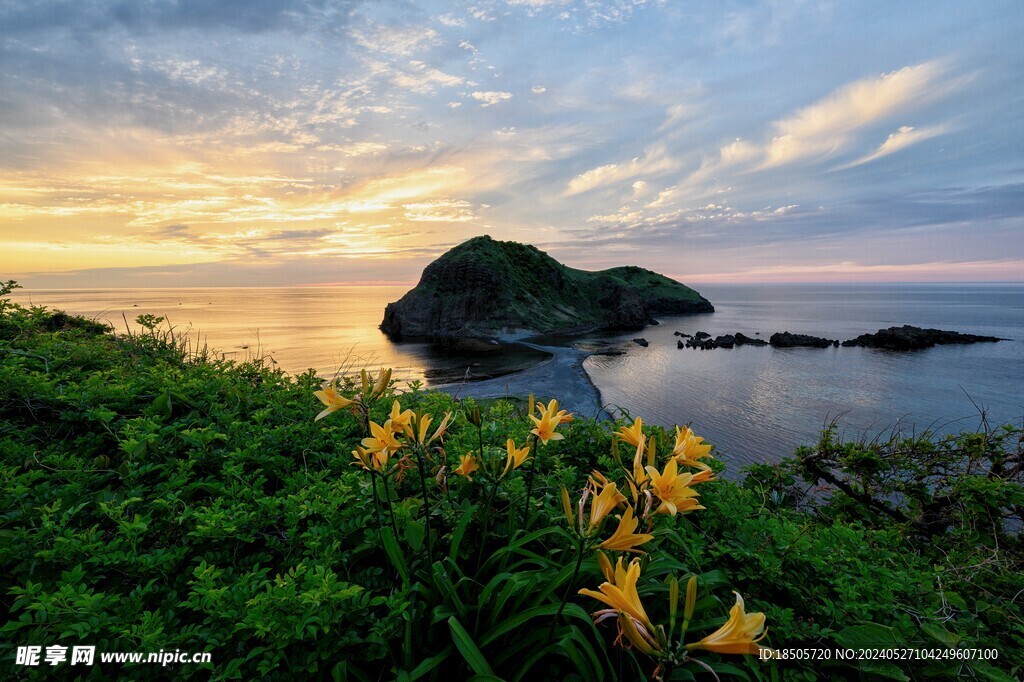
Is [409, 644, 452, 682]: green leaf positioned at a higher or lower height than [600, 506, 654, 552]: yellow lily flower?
lower

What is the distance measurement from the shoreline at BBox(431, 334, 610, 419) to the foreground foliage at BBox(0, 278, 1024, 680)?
16.1m

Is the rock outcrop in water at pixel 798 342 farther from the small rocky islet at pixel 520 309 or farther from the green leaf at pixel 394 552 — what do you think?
the green leaf at pixel 394 552

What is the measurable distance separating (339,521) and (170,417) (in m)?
2.05

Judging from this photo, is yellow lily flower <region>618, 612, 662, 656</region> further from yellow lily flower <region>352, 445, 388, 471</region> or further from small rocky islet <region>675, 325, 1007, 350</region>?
small rocky islet <region>675, 325, 1007, 350</region>

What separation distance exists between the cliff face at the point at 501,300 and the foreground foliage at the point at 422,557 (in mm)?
52059

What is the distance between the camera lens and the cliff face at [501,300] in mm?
57719

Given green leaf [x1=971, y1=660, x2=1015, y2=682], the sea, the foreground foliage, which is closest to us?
the foreground foliage

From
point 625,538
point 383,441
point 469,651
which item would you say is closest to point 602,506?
point 625,538

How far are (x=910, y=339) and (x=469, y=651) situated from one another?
67.5 m

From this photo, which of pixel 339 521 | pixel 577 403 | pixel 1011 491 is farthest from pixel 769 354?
pixel 339 521

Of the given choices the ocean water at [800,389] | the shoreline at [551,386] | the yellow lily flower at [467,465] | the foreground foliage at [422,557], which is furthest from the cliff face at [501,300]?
the yellow lily flower at [467,465]

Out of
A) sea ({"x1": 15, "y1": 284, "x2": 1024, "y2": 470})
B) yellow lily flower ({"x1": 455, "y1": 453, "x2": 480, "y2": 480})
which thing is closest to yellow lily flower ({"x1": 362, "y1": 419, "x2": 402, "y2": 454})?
yellow lily flower ({"x1": 455, "y1": 453, "x2": 480, "y2": 480})

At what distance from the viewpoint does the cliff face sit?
189ft

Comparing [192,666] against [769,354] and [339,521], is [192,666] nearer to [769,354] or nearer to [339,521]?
[339,521]
